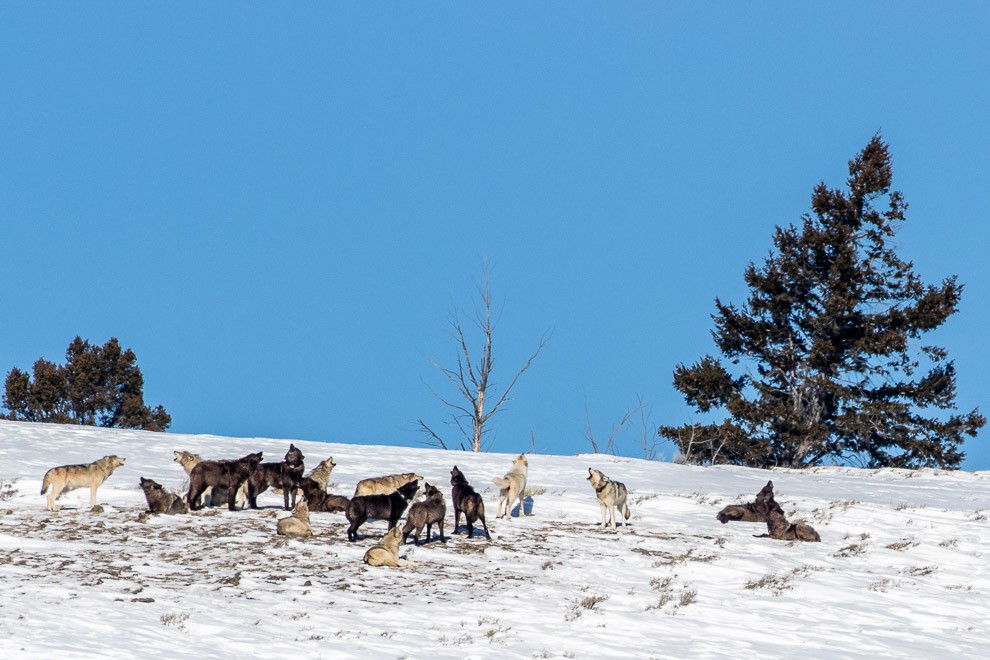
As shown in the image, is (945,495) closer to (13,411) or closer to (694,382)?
(694,382)

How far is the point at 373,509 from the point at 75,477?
4863mm

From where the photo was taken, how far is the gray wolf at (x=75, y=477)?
15.2 m

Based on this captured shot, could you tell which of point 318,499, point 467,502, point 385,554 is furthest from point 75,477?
point 467,502

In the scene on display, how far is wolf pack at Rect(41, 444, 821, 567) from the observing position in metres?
14.2

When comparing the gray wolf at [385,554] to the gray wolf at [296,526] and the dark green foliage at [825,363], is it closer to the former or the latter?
the gray wolf at [296,526]

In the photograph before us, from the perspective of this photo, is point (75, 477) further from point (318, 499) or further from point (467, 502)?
point (467, 502)

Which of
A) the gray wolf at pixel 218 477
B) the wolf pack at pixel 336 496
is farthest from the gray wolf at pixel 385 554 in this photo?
the gray wolf at pixel 218 477

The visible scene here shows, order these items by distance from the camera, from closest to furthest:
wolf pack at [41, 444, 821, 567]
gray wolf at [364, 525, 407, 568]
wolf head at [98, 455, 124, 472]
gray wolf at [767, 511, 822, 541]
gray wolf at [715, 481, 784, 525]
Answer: gray wolf at [364, 525, 407, 568], wolf pack at [41, 444, 821, 567], wolf head at [98, 455, 124, 472], gray wolf at [767, 511, 822, 541], gray wolf at [715, 481, 784, 525]

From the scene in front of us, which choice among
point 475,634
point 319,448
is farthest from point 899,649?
point 319,448

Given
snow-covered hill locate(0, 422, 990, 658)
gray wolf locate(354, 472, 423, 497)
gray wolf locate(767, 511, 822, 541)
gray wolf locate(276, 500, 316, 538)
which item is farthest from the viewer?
gray wolf locate(767, 511, 822, 541)

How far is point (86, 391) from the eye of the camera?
154 feet

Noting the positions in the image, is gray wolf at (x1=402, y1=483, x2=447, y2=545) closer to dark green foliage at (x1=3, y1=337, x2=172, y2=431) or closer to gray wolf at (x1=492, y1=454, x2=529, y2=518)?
gray wolf at (x1=492, y1=454, x2=529, y2=518)

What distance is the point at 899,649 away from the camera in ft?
35.5

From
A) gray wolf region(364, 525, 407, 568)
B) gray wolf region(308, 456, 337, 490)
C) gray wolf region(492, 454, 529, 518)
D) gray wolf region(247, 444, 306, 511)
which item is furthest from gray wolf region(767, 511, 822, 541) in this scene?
gray wolf region(247, 444, 306, 511)
